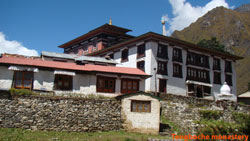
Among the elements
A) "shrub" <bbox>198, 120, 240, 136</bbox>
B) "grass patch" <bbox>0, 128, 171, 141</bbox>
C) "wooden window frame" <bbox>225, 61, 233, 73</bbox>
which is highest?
"wooden window frame" <bbox>225, 61, 233, 73</bbox>

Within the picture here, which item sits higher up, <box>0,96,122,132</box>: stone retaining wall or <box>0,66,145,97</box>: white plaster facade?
<box>0,66,145,97</box>: white plaster facade

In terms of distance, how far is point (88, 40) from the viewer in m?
55.6

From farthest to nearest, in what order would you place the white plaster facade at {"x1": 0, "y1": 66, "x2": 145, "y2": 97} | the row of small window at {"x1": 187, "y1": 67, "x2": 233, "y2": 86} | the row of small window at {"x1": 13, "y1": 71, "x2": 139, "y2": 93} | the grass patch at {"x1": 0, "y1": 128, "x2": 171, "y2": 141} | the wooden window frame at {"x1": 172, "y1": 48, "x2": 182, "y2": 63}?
the row of small window at {"x1": 187, "y1": 67, "x2": 233, "y2": 86}
the wooden window frame at {"x1": 172, "y1": 48, "x2": 182, "y2": 63}
the row of small window at {"x1": 13, "y1": 71, "x2": 139, "y2": 93}
the white plaster facade at {"x1": 0, "y1": 66, "x2": 145, "y2": 97}
the grass patch at {"x1": 0, "y1": 128, "x2": 171, "y2": 141}

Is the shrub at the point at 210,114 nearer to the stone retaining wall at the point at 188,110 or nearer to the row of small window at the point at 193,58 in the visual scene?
the stone retaining wall at the point at 188,110

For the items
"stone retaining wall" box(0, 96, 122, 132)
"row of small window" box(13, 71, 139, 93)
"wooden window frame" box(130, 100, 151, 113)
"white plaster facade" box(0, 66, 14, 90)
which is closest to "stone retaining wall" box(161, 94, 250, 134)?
"wooden window frame" box(130, 100, 151, 113)

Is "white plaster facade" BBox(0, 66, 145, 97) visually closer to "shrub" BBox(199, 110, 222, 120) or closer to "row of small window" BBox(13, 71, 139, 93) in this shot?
"row of small window" BBox(13, 71, 139, 93)

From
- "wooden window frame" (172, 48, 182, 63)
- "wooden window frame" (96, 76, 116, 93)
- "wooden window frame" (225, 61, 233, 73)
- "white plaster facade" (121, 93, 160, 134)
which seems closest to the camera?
"white plaster facade" (121, 93, 160, 134)

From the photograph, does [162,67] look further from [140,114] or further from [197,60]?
[140,114]

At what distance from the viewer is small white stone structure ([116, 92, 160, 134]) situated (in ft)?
71.8

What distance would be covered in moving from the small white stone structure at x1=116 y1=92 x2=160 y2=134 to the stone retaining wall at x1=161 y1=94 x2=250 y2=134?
128 inches

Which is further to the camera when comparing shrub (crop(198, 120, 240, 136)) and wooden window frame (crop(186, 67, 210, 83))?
wooden window frame (crop(186, 67, 210, 83))

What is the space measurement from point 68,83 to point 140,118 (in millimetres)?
9741

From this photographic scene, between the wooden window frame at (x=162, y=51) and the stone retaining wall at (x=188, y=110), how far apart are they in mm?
9485

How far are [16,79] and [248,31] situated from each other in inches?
6489
